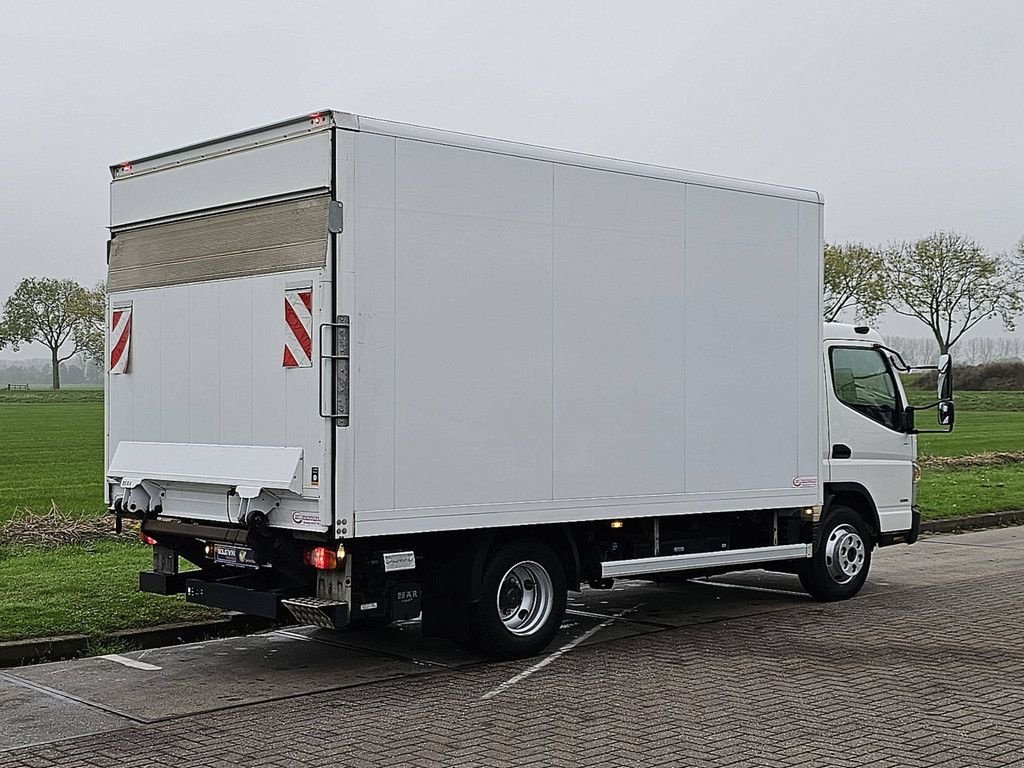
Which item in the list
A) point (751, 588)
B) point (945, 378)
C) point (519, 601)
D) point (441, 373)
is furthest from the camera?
point (751, 588)

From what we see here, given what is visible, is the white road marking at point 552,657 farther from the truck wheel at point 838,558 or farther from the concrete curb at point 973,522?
the concrete curb at point 973,522

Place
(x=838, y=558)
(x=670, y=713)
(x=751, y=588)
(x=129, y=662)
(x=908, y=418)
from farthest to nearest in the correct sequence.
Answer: (x=751, y=588), (x=908, y=418), (x=838, y=558), (x=129, y=662), (x=670, y=713)

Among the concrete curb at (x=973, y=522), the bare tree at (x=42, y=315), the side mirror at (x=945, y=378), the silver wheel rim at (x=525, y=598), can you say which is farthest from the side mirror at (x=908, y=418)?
the bare tree at (x=42, y=315)

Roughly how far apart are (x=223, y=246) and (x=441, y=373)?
5.69 ft

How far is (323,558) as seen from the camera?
8555 mm

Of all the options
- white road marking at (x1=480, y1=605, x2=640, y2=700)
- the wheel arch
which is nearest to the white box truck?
white road marking at (x1=480, y1=605, x2=640, y2=700)

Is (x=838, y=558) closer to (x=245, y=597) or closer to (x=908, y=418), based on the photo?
(x=908, y=418)

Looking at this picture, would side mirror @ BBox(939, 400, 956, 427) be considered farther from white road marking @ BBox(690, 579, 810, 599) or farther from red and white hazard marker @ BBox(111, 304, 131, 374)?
red and white hazard marker @ BBox(111, 304, 131, 374)

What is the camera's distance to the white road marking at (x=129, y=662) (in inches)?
366

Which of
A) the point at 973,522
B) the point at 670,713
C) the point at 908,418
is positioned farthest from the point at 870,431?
the point at 973,522

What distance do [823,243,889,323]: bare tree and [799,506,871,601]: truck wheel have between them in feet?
230

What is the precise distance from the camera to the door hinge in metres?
8.39

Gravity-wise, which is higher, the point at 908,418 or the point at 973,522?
the point at 908,418

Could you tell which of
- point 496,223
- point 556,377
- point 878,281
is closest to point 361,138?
point 496,223
